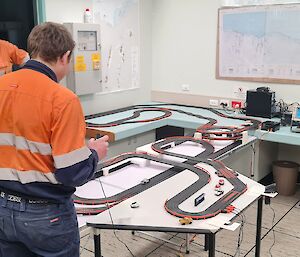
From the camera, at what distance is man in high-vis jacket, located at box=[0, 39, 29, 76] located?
127 inches

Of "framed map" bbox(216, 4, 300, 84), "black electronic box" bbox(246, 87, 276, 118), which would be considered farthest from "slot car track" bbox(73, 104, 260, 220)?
"framed map" bbox(216, 4, 300, 84)

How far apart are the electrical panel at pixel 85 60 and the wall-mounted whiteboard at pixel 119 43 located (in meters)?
0.25

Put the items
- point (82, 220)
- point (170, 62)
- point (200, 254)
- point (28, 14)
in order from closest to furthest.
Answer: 1. point (82, 220)
2. point (200, 254)
3. point (28, 14)
4. point (170, 62)

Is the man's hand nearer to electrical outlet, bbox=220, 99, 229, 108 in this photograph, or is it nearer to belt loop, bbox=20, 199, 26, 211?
belt loop, bbox=20, 199, 26, 211

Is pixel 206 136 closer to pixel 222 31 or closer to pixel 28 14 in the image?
pixel 222 31

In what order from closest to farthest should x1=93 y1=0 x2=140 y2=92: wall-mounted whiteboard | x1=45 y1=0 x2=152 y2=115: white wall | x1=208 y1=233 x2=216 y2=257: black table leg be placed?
x1=208 y1=233 x2=216 y2=257: black table leg
x1=45 y1=0 x2=152 y2=115: white wall
x1=93 y1=0 x2=140 y2=92: wall-mounted whiteboard

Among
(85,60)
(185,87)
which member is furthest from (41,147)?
(185,87)

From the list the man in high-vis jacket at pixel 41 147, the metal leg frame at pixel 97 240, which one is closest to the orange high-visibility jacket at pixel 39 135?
the man in high-vis jacket at pixel 41 147

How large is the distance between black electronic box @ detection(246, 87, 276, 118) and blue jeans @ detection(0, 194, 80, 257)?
296 cm

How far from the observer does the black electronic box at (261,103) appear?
399cm

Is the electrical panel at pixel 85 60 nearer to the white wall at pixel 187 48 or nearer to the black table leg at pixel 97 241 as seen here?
the white wall at pixel 187 48

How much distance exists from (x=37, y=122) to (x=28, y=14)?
2.55m

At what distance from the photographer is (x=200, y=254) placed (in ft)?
9.58

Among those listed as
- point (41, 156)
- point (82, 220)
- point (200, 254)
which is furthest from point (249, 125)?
point (41, 156)
